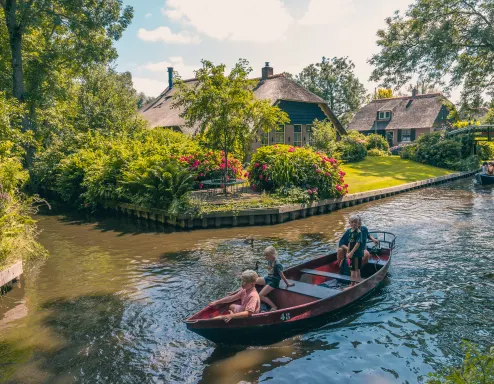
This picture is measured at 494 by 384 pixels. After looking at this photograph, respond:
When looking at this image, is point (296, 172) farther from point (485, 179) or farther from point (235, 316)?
point (485, 179)

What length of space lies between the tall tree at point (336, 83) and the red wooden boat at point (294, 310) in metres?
52.5

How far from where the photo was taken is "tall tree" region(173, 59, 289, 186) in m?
18.2

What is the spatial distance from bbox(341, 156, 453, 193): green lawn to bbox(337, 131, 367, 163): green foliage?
0.76 metres

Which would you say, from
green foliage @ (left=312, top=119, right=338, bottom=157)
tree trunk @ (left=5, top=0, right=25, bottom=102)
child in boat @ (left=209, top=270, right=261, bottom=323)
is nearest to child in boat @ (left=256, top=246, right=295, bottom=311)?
child in boat @ (left=209, top=270, right=261, bottom=323)

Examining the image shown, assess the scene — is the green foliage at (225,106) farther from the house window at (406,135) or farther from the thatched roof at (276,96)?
the house window at (406,135)

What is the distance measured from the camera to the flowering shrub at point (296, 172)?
63.1 ft

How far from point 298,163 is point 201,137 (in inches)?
194

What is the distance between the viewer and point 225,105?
18.1 meters

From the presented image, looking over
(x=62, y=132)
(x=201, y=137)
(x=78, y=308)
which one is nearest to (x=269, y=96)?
(x=201, y=137)

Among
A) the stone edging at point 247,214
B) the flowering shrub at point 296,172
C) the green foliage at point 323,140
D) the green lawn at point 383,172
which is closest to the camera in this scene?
the stone edging at point 247,214

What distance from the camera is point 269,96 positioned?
104ft

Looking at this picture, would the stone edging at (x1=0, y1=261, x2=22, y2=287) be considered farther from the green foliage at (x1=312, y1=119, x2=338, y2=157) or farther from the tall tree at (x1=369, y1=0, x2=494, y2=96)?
the tall tree at (x1=369, y1=0, x2=494, y2=96)

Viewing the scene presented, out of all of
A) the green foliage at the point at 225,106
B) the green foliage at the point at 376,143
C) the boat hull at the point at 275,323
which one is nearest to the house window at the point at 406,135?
the green foliage at the point at 376,143

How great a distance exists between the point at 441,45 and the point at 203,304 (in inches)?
1296
